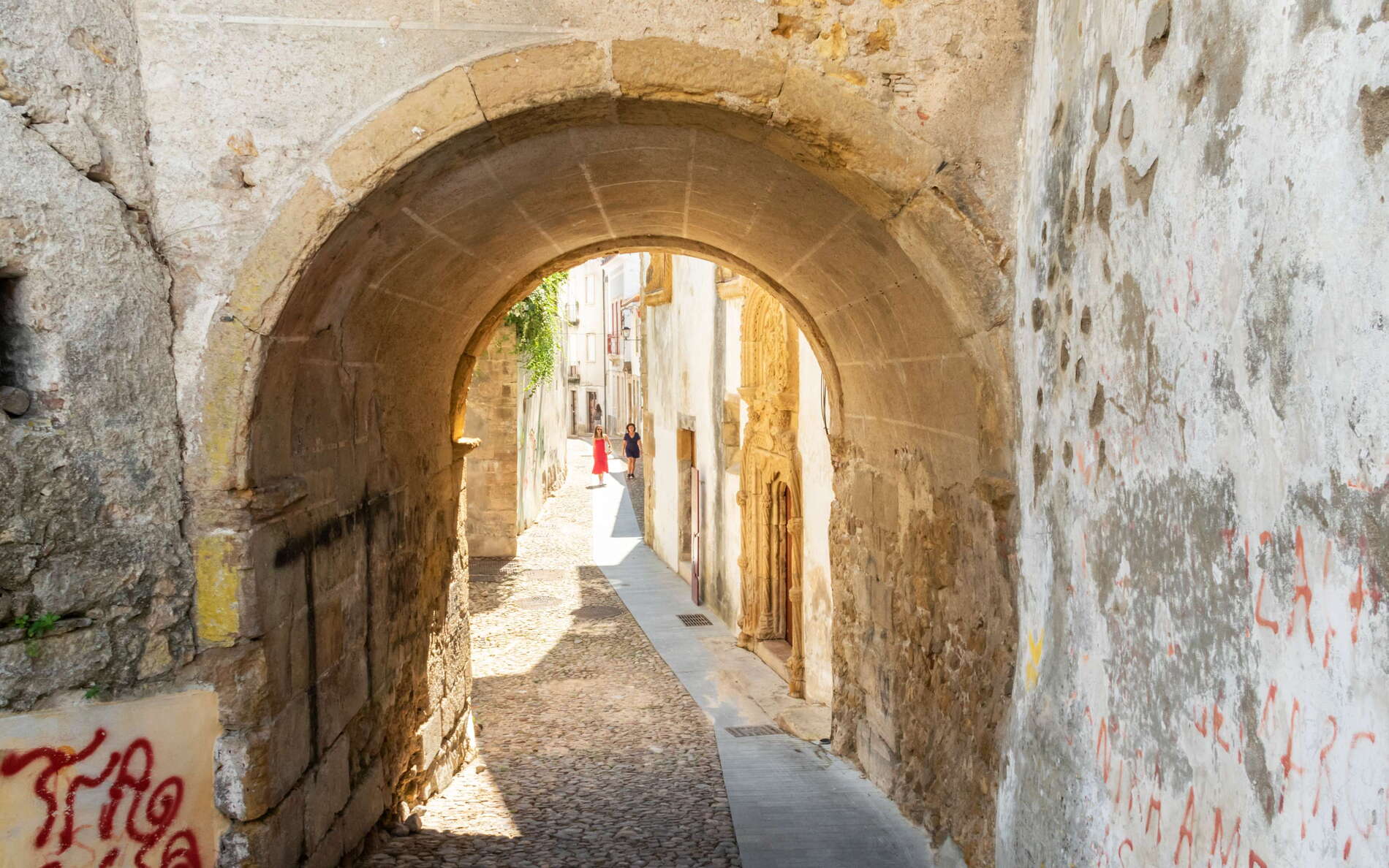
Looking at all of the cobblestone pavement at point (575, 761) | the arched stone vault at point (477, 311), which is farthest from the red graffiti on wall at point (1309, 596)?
the cobblestone pavement at point (575, 761)

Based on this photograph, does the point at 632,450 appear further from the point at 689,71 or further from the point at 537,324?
the point at 689,71

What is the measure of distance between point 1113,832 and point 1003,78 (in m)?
2.30

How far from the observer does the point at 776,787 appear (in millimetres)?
5926

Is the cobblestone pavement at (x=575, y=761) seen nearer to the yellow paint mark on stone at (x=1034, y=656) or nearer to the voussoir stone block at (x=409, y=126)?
the yellow paint mark on stone at (x=1034, y=656)

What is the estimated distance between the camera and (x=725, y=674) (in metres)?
9.09

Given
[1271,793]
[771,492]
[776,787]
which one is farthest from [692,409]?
[1271,793]

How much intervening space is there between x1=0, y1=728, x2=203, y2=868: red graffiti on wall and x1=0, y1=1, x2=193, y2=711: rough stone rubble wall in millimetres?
184

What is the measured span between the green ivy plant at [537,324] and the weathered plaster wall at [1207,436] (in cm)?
1150

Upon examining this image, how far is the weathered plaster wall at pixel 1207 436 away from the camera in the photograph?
1.62 m

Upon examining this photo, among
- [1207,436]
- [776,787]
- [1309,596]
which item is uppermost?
[1207,436]

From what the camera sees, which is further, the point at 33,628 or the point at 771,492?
the point at 771,492

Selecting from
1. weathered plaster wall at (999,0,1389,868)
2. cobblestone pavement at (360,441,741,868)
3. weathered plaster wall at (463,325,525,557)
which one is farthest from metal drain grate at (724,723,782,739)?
weathered plaster wall at (463,325,525,557)

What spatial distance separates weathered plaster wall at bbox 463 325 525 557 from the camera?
47.8 ft

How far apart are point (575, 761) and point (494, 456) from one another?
8.52 meters
